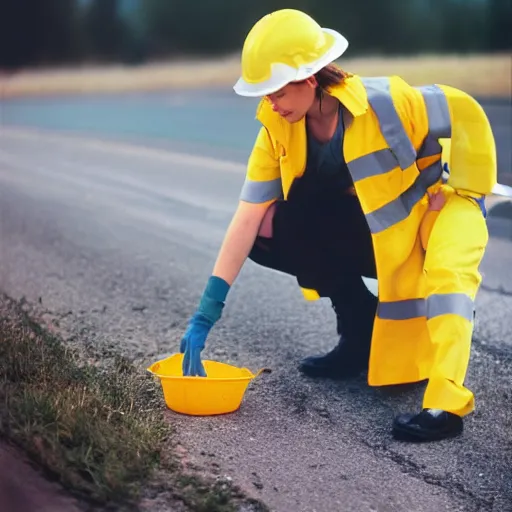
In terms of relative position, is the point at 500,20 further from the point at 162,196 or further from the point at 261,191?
the point at 162,196

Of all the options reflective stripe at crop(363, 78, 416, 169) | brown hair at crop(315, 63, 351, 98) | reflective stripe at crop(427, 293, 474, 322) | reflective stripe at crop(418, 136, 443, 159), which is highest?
brown hair at crop(315, 63, 351, 98)

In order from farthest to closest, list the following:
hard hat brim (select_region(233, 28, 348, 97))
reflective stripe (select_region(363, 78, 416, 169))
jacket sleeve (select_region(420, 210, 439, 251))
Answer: jacket sleeve (select_region(420, 210, 439, 251)) < reflective stripe (select_region(363, 78, 416, 169)) < hard hat brim (select_region(233, 28, 348, 97))

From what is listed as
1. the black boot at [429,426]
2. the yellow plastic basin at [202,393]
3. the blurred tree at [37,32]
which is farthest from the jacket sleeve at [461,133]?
the blurred tree at [37,32]

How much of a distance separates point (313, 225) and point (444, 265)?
469 millimetres

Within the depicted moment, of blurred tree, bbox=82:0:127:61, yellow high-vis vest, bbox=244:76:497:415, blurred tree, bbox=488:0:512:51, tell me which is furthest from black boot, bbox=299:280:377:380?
blurred tree, bbox=82:0:127:61

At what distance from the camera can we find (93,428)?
235cm

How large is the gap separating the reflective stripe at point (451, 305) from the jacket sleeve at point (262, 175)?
582 millimetres

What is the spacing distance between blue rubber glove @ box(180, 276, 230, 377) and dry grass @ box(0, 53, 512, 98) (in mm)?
904

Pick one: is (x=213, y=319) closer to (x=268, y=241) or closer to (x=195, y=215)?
(x=268, y=241)

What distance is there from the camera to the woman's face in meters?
2.57

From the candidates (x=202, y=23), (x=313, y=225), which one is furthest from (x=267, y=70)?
(x=202, y=23)

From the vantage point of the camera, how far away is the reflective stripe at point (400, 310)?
2803 mm

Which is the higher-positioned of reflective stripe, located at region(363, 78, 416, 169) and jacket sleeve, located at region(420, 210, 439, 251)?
reflective stripe, located at region(363, 78, 416, 169)

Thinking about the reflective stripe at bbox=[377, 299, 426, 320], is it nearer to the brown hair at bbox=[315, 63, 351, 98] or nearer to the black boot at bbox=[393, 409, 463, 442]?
the black boot at bbox=[393, 409, 463, 442]
